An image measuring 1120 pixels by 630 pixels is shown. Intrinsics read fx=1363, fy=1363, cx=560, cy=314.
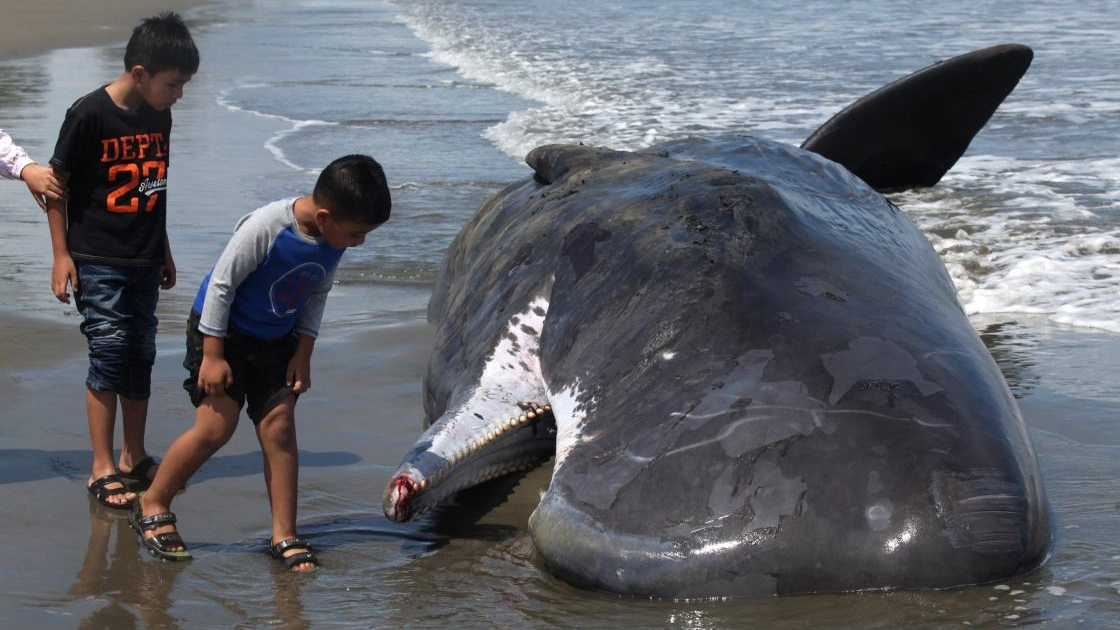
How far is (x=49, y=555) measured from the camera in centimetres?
427

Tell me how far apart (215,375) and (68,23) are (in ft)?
92.7

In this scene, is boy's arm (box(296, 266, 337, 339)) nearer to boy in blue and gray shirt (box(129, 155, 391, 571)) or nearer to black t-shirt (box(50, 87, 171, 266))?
boy in blue and gray shirt (box(129, 155, 391, 571))

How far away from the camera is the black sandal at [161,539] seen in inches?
168

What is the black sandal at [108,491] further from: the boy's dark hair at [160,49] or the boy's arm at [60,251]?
the boy's dark hair at [160,49]

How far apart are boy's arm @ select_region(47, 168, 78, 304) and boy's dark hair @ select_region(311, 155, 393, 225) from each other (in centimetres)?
134

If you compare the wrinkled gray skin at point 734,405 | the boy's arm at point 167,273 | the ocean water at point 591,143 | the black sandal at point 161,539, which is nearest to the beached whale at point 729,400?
the wrinkled gray skin at point 734,405

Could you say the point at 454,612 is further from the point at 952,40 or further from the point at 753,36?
the point at 753,36

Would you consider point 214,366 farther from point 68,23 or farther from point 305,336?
point 68,23

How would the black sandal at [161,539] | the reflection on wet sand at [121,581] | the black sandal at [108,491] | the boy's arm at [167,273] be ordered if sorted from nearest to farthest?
the reflection on wet sand at [121,581] < the black sandal at [161,539] < the black sandal at [108,491] < the boy's arm at [167,273]

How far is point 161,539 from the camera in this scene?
430 centimetres

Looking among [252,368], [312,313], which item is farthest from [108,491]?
[312,313]

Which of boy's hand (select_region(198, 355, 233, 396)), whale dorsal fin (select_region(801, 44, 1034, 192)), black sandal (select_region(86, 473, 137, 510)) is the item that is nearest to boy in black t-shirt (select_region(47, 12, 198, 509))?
black sandal (select_region(86, 473, 137, 510))

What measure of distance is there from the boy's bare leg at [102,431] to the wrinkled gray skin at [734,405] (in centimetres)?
119

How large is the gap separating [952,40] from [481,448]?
70.3ft
